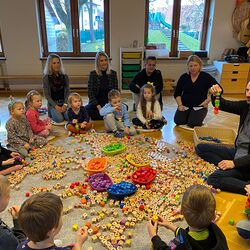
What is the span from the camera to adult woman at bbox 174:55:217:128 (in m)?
3.54

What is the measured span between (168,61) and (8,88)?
3.30 meters

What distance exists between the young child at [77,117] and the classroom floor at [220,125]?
157 millimetres

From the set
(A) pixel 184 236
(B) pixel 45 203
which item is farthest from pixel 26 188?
(A) pixel 184 236

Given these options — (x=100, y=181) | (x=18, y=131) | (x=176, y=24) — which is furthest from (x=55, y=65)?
(x=176, y=24)

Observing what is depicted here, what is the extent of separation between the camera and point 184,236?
4.05 feet

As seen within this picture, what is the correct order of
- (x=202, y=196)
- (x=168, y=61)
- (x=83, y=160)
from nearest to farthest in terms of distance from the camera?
(x=202, y=196) → (x=83, y=160) → (x=168, y=61)

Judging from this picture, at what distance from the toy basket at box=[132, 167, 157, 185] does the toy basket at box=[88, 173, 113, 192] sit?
22cm

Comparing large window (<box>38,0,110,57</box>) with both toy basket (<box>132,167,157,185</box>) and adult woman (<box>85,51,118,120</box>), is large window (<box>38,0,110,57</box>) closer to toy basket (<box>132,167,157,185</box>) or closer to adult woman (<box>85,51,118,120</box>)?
adult woman (<box>85,51,118,120</box>)

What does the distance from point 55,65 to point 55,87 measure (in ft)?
1.00

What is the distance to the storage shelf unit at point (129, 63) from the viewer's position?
5.17m

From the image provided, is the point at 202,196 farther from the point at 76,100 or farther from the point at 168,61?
the point at 168,61

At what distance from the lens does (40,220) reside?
1.07 meters

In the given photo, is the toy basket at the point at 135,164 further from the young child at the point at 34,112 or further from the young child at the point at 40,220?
the young child at the point at 40,220

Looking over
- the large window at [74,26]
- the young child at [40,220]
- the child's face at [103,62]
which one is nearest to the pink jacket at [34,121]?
the child's face at [103,62]
